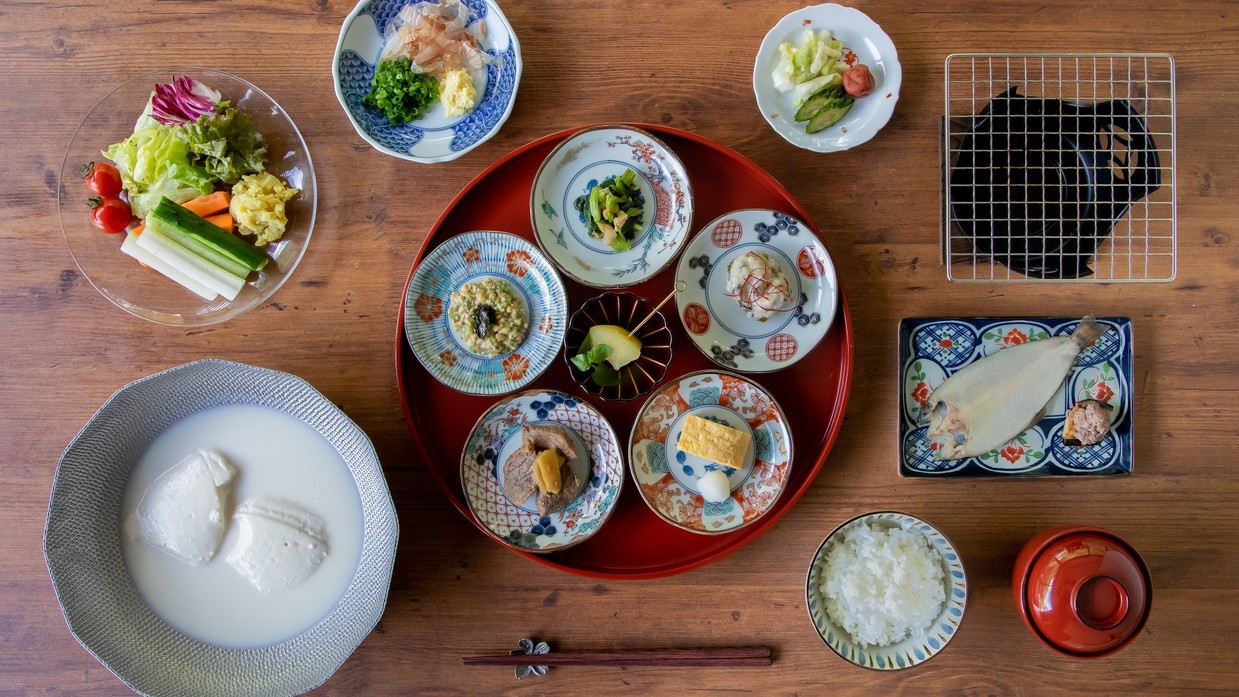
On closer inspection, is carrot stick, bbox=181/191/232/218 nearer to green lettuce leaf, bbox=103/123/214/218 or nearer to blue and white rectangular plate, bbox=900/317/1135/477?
green lettuce leaf, bbox=103/123/214/218

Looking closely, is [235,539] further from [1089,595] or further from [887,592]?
[1089,595]

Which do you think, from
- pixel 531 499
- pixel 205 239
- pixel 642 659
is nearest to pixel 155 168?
pixel 205 239

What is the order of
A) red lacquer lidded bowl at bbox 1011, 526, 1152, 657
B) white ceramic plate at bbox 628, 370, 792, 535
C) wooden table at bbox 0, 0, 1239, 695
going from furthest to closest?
1. wooden table at bbox 0, 0, 1239, 695
2. white ceramic plate at bbox 628, 370, 792, 535
3. red lacquer lidded bowl at bbox 1011, 526, 1152, 657

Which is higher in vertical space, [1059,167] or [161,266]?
[1059,167]

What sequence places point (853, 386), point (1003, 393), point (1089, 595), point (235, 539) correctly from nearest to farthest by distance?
point (1089, 595) → point (235, 539) → point (1003, 393) → point (853, 386)

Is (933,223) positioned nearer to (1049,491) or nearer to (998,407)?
(998,407)

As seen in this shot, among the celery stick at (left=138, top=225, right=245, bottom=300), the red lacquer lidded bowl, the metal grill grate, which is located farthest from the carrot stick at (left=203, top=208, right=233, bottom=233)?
the red lacquer lidded bowl
